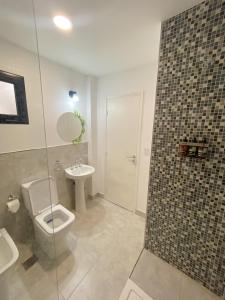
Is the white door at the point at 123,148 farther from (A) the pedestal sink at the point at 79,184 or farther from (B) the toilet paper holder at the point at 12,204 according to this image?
(B) the toilet paper holder at the point at 12,204

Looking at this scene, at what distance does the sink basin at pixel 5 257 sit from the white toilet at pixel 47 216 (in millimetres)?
296

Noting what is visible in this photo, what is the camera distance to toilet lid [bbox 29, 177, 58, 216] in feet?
5.57

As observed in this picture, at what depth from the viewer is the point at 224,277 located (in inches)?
46.7

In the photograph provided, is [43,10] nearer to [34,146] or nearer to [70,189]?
[34,146]

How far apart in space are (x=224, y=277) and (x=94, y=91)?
283 cm

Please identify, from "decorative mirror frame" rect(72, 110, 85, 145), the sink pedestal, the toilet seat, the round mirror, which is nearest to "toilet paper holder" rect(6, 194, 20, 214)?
the toilet seat

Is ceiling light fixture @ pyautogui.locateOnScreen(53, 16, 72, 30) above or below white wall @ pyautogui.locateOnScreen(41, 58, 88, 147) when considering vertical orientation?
above

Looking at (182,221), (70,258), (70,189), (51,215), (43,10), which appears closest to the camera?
(43,10)

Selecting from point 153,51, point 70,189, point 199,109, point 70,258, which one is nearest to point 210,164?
point 199,109

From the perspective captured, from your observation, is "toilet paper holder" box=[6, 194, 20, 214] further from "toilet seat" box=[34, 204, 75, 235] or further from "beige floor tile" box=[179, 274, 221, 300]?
"beige floor tile" box=[179, 274, 221, 300]

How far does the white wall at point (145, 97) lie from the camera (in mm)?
1996

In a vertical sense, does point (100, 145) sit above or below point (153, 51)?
below

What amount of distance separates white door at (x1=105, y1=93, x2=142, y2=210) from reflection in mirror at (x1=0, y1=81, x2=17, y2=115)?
4.60 ft

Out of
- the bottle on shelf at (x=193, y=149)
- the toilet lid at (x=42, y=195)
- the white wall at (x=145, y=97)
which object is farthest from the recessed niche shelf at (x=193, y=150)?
the toilet lid at (x=42, y=195)
